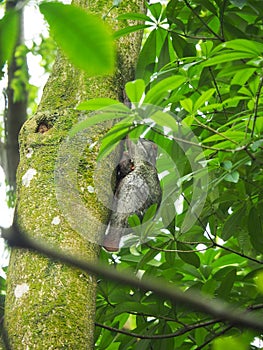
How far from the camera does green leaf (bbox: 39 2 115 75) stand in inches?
13.8

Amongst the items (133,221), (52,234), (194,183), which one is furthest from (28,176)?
(194,183)

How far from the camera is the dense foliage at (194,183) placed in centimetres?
151

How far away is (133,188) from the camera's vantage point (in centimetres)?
176

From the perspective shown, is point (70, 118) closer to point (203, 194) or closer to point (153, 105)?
point (153, 105)

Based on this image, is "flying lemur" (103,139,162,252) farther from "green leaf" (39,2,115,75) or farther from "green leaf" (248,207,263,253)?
"green leaf" (39,2,115,75)

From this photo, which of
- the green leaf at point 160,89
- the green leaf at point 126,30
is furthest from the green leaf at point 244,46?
the green leaf at point 126,30

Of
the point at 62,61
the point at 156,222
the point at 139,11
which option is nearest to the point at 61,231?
the point at 156,222

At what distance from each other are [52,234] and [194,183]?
0.48m

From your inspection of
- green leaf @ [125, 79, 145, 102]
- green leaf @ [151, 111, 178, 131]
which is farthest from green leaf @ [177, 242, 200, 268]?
green leaf @ [125, 79, 145, 102]

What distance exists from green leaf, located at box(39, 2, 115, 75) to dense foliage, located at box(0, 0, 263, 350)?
3.32 feet

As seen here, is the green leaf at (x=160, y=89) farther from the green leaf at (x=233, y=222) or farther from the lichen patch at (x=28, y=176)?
the green leaf at (x=233, y=222)

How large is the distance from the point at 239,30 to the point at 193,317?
974 millimetres

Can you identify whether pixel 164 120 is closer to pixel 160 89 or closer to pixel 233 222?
pixel 160 89

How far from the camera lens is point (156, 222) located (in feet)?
5.58
